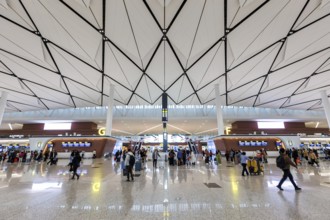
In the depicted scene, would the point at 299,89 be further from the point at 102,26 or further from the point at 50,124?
the point at 50,124

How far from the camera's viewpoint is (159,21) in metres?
15.1

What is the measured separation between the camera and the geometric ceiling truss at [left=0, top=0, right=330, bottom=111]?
1355cm

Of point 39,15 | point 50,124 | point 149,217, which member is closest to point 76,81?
point 39,15

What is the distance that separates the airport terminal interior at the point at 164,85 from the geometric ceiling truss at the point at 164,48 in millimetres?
112

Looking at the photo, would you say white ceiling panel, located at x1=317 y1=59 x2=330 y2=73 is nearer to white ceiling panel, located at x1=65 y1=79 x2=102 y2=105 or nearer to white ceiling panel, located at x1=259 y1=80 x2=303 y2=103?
white ceiling panel, located at x1=259 y1=80 x2=303 y2=103

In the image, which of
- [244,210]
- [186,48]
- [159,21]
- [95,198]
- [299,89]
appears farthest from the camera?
[299,89]

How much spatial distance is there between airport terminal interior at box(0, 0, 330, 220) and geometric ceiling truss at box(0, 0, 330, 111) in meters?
0.11

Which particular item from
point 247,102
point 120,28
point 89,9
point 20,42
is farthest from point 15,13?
point 247,102

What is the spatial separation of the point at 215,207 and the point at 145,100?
30.8m

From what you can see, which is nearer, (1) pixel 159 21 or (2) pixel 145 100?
(1) pixel 159 21

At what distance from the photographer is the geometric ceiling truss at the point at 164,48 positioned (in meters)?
13.5

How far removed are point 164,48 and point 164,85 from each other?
32.7 ft

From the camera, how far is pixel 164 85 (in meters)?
28.4

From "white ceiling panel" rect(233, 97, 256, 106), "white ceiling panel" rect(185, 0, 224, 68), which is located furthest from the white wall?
"white ceiling panel" rect(233, 97, 256, 106)
